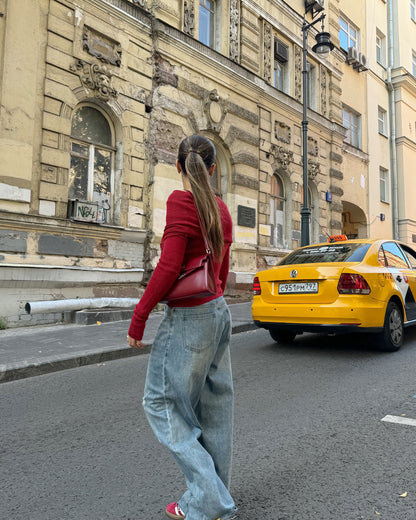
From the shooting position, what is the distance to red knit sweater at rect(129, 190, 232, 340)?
186 cm

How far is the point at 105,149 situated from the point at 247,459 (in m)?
8.36

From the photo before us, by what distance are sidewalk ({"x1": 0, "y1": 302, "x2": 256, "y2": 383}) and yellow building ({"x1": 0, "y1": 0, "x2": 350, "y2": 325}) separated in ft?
3.76

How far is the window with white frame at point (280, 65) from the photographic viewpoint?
15044mm

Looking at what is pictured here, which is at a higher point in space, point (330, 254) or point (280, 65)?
point (280, 65)

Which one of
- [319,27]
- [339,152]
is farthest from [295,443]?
[319,27]

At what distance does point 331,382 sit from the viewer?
446cm

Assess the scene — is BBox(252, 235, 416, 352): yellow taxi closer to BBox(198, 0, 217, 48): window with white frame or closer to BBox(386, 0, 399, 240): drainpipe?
BBox(198, 0, 217, 48): window with white frame

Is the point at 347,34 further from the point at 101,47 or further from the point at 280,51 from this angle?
the point at 101,47

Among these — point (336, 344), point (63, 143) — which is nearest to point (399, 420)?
point (336, 344)

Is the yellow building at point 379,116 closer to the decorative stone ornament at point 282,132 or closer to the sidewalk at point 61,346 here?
the decorative stone ornament at point 282,132

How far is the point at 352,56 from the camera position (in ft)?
62.8

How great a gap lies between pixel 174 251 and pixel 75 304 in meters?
6.95

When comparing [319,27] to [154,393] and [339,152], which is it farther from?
[154,393]

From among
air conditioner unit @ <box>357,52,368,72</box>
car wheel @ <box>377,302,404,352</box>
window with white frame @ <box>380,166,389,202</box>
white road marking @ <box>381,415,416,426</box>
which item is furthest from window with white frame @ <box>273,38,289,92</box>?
white road marking @ <box>381,415,416,426</box>
